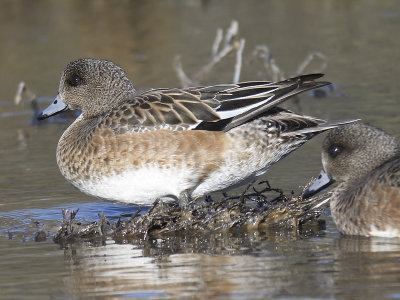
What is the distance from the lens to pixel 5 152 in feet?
28.1

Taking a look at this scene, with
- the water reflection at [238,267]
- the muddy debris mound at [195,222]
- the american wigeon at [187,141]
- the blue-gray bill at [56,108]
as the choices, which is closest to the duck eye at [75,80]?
the blue-gray bill at [56,108]

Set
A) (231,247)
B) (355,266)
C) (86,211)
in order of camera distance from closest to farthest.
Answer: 1. (355,266)
2. (231,247)
3. (86,211)

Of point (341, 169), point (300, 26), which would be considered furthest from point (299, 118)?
point (300, 26)

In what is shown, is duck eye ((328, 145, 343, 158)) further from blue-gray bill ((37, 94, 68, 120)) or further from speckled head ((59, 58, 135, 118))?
blue-gray bill ((37, 94, 68, 120))

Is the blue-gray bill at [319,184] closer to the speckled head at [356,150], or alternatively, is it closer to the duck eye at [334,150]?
the speckled head at [356,150]

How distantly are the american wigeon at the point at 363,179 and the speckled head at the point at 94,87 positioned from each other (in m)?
1.65

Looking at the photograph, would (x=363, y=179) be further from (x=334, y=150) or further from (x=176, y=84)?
(x=176, y=84)

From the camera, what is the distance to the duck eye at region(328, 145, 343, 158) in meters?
5.57

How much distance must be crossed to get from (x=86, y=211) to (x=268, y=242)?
5.80 ft

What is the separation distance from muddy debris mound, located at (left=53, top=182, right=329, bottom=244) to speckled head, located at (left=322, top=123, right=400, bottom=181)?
13.1 inches

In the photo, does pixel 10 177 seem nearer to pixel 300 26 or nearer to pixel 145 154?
pixel 145 154

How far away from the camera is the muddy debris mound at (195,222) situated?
571 cm

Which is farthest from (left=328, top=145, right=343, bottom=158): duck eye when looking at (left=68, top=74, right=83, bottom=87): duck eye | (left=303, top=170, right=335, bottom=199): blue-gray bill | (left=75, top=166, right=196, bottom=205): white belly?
(left=68, top=74, right=83, bottom=87): duck eye

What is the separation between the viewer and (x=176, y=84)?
11055mm
